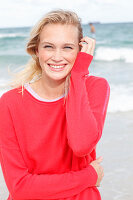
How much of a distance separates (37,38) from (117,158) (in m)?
2.07

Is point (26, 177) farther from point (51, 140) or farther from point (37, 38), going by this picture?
point (37, 38)

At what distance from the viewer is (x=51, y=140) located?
6.49ft

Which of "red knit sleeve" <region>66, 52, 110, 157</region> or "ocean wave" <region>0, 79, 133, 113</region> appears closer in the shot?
"red knit sleeve" <region>66, 52, 110, 157</region>

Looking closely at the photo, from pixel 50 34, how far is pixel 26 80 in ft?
1.35

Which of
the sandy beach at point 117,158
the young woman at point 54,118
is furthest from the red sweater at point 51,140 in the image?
the sandy beach at point 117,158

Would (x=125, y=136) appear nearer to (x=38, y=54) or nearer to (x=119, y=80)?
(x=38, y=54)

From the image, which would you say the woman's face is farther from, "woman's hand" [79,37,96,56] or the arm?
the arm

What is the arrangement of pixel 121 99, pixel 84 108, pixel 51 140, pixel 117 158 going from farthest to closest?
pixel 121 99 → pixel 117 158 → pixel 51 140 → pixel 84 108

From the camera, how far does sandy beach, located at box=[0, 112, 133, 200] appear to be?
3043 millimetres

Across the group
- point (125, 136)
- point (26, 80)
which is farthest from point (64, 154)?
point (125, 136)

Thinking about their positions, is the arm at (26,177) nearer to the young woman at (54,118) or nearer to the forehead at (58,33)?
the young woman at (54,118)

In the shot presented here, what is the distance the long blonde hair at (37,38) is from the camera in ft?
6.34

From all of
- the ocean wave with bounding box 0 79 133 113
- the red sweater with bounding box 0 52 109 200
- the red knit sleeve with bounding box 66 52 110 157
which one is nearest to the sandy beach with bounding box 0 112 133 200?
the ocean wave with bounding box 0 79 133 113

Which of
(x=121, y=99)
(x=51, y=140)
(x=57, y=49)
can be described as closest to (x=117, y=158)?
(x=51, y=140)
